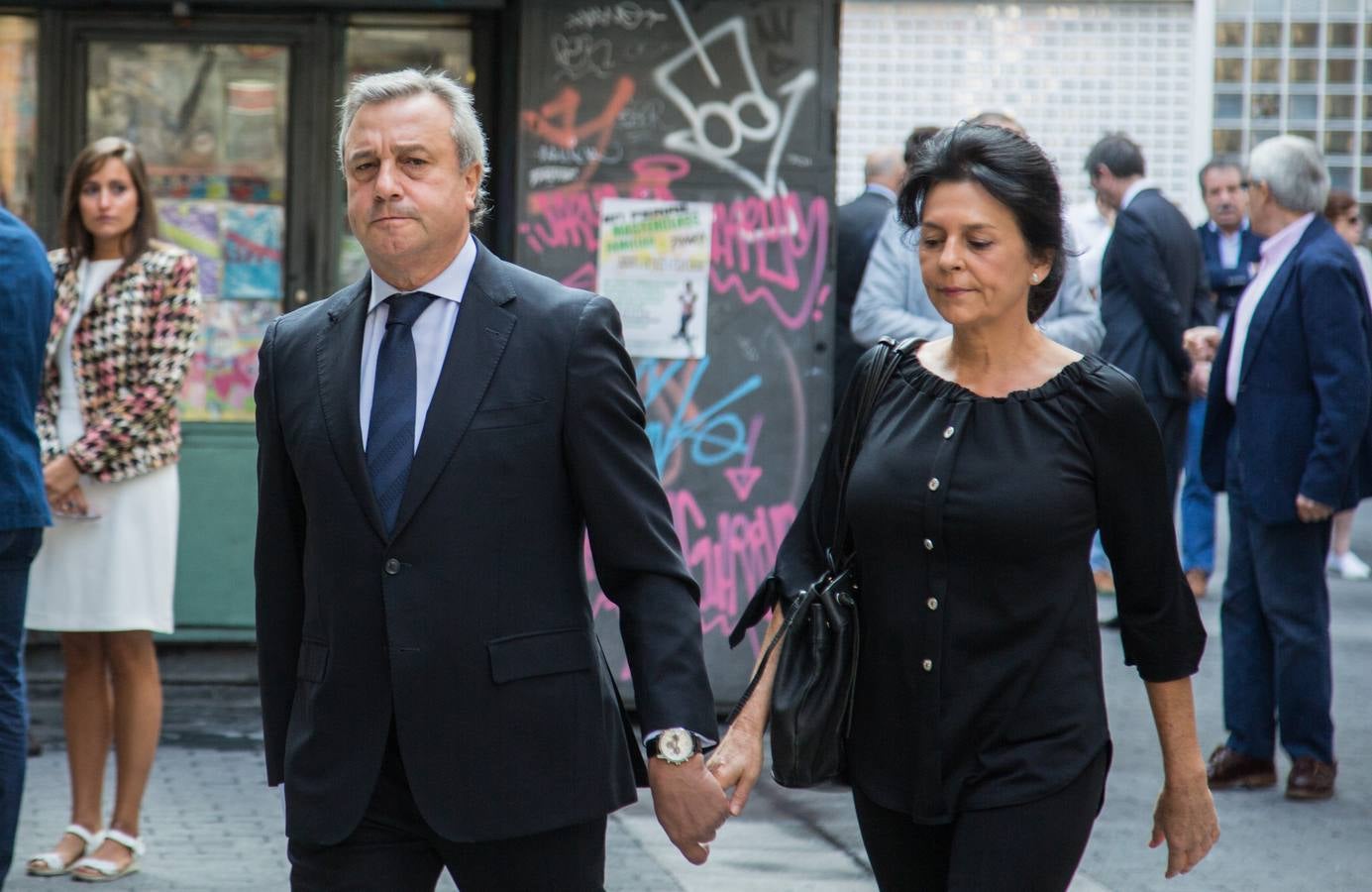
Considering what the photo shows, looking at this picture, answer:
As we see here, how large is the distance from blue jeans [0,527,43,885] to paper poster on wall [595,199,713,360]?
2847 millimetres

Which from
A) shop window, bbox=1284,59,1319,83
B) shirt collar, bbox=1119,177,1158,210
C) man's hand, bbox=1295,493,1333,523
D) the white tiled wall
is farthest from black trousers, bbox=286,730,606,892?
shop window, bbox=1284,59,1319,83

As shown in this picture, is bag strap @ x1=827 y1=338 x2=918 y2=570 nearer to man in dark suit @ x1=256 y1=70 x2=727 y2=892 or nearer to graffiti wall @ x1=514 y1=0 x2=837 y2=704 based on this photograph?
man in dark suit @ x1=256 y1=70 x2=727 y2=892

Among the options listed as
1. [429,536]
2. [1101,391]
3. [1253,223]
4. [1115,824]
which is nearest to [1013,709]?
[1101,391]

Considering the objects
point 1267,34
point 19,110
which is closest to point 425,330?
point 19,110

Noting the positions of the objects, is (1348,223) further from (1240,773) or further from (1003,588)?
(1003,588)

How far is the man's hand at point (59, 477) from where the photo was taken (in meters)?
5.54

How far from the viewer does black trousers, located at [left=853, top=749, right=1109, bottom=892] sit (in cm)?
307

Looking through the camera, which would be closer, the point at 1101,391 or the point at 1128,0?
the point at 1101,391

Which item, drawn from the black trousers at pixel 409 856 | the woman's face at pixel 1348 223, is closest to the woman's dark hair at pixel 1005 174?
the black trousers at pixel 409 856

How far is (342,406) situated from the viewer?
300cm

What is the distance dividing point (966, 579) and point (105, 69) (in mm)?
5689

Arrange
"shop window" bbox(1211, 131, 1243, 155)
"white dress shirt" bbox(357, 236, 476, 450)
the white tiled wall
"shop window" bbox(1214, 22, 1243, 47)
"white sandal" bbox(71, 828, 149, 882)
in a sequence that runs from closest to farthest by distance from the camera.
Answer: "white dress shirt" bbox(357, 236, 476, 450)
"white sandal" bbox(71, 828, 149, 882)
the white tiled wall
"shop window" bbox(1211, 131, 1243, 155)
"shop window" bbox(1214, 22, 1243, 47)

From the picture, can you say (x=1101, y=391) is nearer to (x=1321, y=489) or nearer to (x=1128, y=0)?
(x=1321, y=489)

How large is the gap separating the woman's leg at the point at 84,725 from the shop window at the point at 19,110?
277 centimetres
